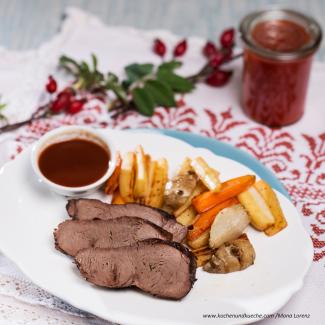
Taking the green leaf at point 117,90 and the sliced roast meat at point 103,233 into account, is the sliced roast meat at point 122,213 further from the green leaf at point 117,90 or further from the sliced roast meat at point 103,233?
the green leaf at point 117,90

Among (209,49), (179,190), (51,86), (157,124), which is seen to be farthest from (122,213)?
(209,49)

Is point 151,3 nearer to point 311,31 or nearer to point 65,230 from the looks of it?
point 311,31

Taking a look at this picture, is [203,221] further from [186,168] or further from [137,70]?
[137,70]

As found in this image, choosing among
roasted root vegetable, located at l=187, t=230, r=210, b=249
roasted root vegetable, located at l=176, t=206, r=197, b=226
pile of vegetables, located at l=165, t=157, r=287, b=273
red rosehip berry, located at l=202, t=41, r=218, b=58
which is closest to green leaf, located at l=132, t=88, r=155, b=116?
red rosehip berry, located at l=202, t=41, r=218, b=58

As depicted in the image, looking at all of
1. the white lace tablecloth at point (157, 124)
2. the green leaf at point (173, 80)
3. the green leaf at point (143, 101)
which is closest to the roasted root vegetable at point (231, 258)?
the white lace tablecloth at point (157, 124)

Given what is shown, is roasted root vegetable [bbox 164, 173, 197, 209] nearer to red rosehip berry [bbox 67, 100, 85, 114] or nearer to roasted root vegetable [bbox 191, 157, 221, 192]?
roasted root vegetable [bbox 191, 157, 221, 192]
